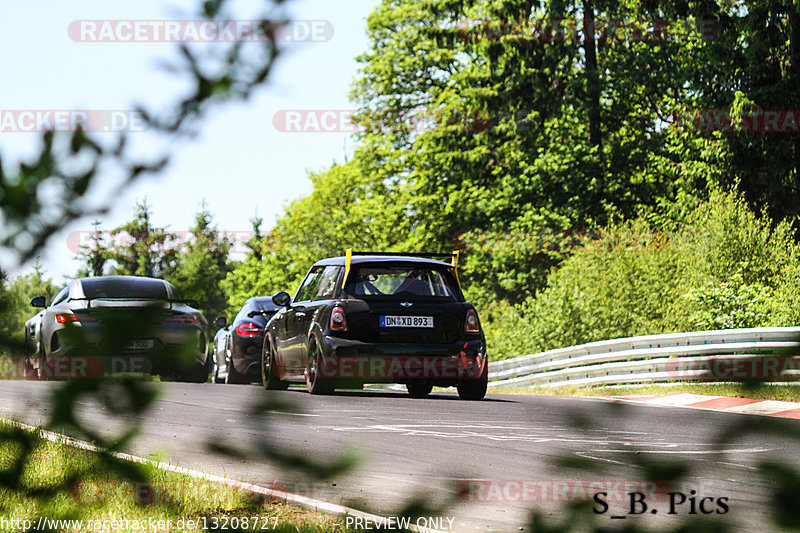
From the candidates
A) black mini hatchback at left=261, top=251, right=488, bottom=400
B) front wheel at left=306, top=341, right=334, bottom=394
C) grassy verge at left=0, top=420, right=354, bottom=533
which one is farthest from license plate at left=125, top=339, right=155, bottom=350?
front wheel at left=306, top=341, right=334, bottom=394

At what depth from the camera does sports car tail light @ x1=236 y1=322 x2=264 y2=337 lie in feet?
61.2

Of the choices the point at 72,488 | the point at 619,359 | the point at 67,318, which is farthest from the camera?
the point at 619,359

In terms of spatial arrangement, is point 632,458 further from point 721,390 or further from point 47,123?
point 47,123

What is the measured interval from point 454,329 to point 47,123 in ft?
38.5

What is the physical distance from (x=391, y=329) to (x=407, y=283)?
0.76 metres

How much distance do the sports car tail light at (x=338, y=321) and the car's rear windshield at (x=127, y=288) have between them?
10778 mm

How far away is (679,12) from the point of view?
3378 cm

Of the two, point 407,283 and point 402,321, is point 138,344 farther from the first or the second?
point 407,283

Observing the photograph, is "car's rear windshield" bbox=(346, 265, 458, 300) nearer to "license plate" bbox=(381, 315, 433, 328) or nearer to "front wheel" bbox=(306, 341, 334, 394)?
"license plate" bbox=(381, 315, 433, 328)

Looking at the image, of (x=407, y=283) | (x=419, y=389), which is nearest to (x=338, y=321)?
(x=407, y=283)

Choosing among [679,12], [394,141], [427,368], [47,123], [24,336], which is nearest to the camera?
[47,123]

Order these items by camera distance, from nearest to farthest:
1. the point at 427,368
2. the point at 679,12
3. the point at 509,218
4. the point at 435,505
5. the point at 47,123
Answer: the point at 47,123
the point at 435,505
the point at 427,368
the point at 679,12
the point at 509,218

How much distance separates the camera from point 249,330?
18.7 meters

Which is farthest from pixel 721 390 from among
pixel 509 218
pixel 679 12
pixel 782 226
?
pixel 509 218
